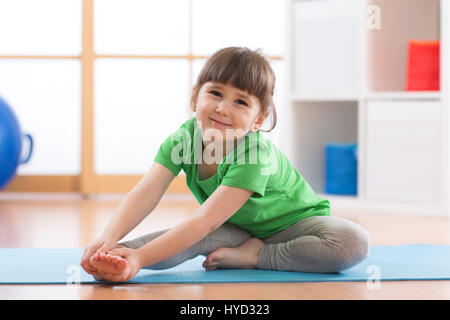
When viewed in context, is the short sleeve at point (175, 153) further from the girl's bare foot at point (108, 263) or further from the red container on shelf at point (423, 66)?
the red container on shelf at point (423, 66)

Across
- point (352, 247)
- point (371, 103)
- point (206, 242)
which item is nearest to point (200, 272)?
point (206, 242)

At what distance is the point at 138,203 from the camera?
1183mm

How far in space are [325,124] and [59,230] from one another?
3.81 ft

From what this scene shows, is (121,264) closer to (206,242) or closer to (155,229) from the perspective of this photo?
(206,242)

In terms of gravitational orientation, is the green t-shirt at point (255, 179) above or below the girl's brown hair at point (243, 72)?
below

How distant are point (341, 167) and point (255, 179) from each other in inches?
54.3

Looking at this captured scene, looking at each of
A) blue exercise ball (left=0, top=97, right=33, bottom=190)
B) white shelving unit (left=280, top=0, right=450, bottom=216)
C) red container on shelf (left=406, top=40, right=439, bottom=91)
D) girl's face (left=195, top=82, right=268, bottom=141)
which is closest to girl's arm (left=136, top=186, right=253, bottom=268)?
girl's face (left=195, top=82, right=268, bottom=141)

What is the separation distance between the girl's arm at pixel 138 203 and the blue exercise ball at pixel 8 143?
130cm

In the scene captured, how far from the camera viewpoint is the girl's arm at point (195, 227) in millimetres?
1079

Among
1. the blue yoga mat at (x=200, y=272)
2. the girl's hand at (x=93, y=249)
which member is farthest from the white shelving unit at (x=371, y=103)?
the girl's hand at (x=93, y=249)

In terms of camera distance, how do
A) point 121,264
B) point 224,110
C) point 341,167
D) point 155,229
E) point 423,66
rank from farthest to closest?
point 341,167 < point 423,66 < point 155,229 < point 224,110 < point 121,264
